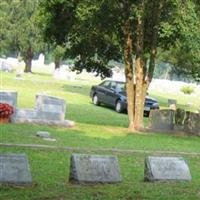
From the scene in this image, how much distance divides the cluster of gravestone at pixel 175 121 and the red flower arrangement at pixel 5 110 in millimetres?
5694

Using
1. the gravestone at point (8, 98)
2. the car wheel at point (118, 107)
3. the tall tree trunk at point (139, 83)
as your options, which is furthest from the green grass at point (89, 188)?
the car wheel at point (118, 107)

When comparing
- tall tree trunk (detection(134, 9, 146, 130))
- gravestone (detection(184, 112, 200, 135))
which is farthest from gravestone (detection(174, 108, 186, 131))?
tall tree trunk (detection(134, 9, 146, 130))

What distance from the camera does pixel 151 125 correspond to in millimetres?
21891

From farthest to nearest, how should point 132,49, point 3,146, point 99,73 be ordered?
point 99,73
point 132,49
point 3,146

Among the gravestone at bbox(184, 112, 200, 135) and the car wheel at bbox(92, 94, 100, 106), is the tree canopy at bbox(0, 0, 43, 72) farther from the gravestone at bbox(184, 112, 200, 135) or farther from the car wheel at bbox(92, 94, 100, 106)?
the gravestone at bbox(184, 112, 200, 135)

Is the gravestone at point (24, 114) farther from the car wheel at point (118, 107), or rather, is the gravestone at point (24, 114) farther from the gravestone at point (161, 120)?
the car wheel at point (118, 107)

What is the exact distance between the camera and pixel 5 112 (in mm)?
18531

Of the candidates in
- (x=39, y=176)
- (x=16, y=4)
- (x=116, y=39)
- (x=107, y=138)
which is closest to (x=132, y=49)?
(x=116, y=39)

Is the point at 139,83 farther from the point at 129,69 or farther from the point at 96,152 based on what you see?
the point at 96,152

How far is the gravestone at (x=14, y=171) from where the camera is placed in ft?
29.7

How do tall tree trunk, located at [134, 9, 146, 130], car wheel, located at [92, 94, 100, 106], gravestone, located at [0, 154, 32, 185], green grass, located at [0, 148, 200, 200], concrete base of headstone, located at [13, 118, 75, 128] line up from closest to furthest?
1. green grass, located at [0, 148, 200, 200]
2. gravestone, located at [0, 154, 32, 185]
3. concrete base of headstone, located at [13, 118, 75, 128]
4. tall tree trunk, located at [134, 9, 146, 130]
5. car wheel, located at [92, 94, 100, 106]

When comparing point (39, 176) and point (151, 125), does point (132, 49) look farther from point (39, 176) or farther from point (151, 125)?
point (39, 176)

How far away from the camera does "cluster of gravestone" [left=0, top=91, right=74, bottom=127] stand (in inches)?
764

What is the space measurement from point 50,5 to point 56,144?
857 cm
